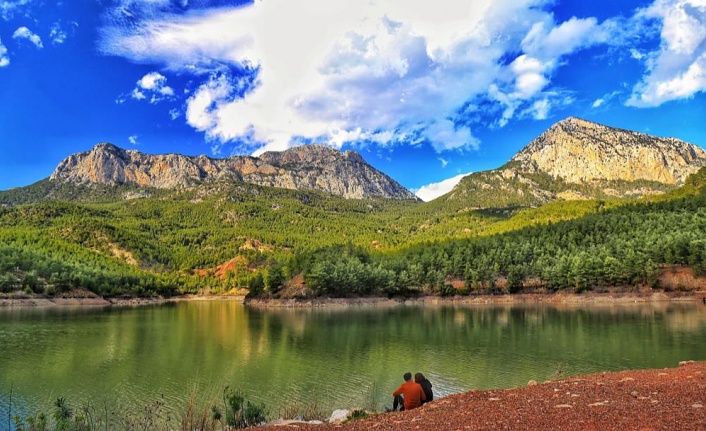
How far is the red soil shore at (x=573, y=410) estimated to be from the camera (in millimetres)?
11484

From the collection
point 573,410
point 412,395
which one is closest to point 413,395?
point 412,395

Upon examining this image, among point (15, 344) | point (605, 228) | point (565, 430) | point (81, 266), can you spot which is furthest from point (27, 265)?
point (605, 228)

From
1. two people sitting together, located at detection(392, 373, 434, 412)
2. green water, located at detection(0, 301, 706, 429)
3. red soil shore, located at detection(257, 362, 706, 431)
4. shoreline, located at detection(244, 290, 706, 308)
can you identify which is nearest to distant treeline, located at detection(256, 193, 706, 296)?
shoreline, located at detection(244, 290, 706, 308)

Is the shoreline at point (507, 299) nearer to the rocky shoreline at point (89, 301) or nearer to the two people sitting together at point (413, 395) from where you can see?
the rocky shoreline at point (89, 301)

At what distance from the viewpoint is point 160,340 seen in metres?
51.4

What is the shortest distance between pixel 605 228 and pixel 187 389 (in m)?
125

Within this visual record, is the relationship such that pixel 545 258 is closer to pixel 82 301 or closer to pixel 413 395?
pixel 413 395

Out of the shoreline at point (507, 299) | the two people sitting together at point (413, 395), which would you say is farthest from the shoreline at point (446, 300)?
the two people sitting together at point (413, 395)

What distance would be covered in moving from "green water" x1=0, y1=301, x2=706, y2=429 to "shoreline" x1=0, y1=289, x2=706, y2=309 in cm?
3403

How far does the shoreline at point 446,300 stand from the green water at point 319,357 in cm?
3403

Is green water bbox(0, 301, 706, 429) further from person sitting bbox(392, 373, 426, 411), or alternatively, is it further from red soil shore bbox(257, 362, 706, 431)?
red soil shore bbox(257, 362, 706, 431)

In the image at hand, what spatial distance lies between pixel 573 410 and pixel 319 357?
28.4 m

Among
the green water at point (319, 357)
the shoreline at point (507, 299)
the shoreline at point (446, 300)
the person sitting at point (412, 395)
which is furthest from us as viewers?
the shoreline at point (446, 300)

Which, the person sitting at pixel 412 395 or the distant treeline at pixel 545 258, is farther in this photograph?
the distant treeline at pixel 545 258
